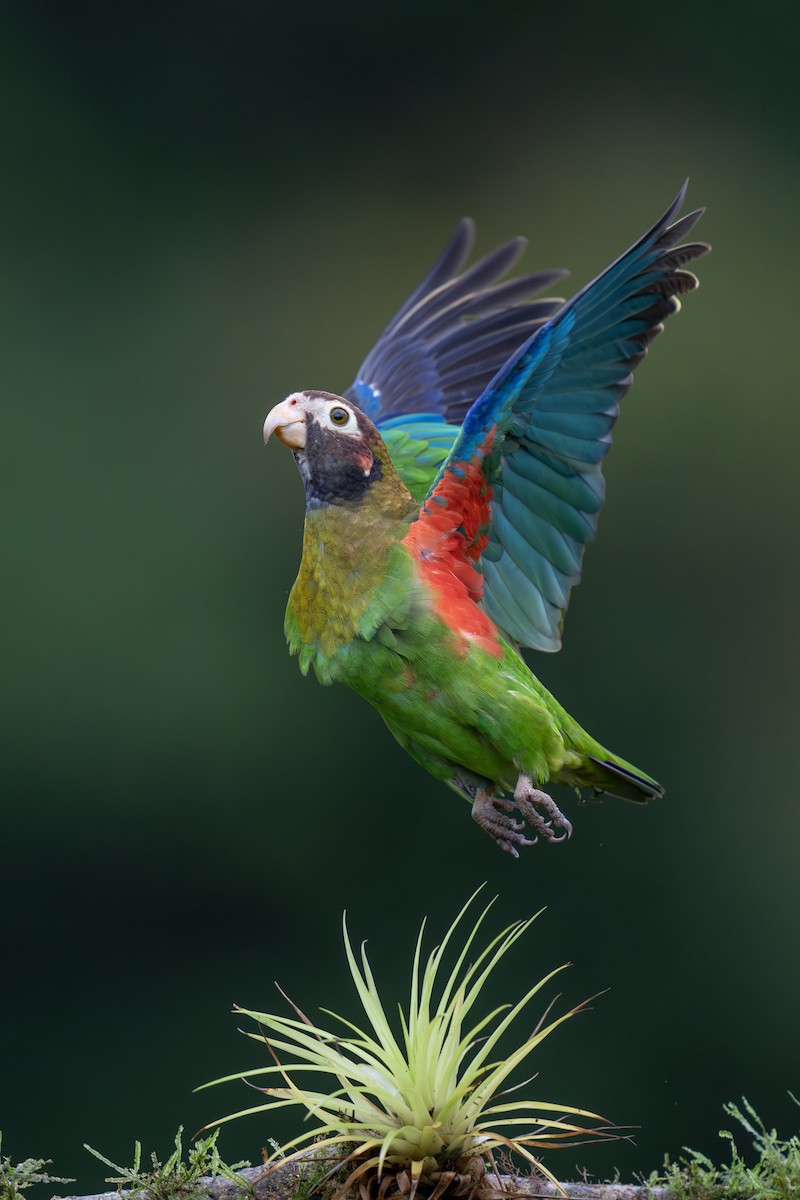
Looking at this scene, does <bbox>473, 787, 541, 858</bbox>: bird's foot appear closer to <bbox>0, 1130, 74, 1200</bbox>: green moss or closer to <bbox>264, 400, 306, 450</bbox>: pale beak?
<bbox>264, 400, 306, 450</bbox>: pale beak

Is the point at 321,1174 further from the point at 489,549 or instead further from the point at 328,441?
the point at 328,441

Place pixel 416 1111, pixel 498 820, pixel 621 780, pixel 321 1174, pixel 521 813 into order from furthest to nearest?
pixel 621 780 < pixel 498 820 < pixel 521 813 < pixel 321 1174 < pixel 416 1111

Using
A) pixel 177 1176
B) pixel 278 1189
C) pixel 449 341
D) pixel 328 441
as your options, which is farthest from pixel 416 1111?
pixel 449 341

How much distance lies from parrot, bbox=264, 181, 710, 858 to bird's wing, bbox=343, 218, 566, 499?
0.92 meters

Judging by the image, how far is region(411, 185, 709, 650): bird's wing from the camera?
323 cm

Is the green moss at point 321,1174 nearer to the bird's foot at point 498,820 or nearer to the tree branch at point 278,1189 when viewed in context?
the tree branch at point 278,1189

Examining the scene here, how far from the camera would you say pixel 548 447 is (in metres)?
3.38

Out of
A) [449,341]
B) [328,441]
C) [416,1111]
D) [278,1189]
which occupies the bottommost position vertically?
[278,1189]

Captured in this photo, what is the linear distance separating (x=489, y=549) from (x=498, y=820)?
66 centimetres

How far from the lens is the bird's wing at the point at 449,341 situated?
4555 mm

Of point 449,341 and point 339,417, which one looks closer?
point 339,417

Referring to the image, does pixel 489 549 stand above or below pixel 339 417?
below

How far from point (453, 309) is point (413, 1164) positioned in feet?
9.35

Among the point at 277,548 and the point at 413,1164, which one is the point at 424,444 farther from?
the point at 277,548
